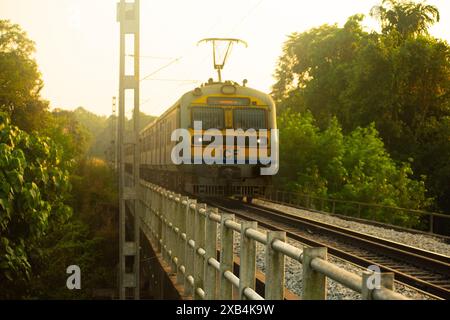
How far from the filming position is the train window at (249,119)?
19.7 meters

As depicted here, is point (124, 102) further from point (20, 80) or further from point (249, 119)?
point (20, 80)

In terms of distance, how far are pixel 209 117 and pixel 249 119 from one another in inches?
47.0

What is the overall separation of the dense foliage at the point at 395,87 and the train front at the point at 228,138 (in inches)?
758

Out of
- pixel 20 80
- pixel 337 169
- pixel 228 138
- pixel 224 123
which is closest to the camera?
pixel 228 138

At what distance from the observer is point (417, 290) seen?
7953 mm

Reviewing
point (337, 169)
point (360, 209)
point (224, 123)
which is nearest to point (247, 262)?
point (224, 123)

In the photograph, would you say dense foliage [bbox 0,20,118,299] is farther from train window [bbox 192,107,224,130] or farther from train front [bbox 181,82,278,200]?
train window [bbox 192,107,224,130]

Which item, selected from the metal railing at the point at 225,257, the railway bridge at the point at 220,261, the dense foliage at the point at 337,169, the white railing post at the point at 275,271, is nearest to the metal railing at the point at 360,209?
the dense foliage at the point at 337,169

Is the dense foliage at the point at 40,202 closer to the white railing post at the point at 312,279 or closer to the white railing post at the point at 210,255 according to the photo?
the white railing post at the point at 210,255

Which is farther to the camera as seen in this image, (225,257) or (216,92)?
(216,92)

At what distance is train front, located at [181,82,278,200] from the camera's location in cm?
1936

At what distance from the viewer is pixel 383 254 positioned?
11.8 m

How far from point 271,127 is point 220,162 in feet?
6.09

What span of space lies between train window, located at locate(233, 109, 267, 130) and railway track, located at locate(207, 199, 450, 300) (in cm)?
368
